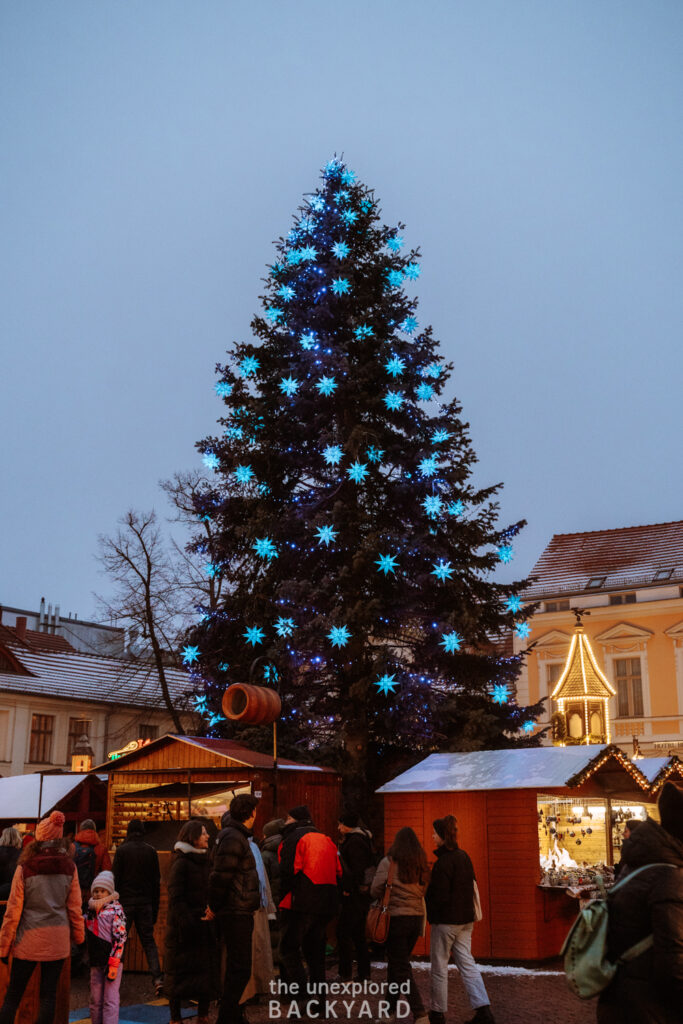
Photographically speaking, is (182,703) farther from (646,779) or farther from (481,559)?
(646,779)

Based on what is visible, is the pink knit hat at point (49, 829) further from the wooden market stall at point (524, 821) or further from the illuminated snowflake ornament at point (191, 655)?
the illuminated snowflake ornament at point (191, 655)

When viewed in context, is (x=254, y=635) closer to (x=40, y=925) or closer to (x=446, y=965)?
(x=446, y=965)

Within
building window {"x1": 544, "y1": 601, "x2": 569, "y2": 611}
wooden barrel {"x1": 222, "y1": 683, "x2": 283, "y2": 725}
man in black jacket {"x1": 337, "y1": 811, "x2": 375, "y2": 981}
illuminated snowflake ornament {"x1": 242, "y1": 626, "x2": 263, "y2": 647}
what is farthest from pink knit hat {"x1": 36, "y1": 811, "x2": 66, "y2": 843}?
building window {"x1": 544, "y1": 601, "x2": 569, "y2": 611}

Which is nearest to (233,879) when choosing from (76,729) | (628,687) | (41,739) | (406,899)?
(406,899)

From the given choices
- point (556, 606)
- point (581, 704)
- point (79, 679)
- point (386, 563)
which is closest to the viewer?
point (386, 563)

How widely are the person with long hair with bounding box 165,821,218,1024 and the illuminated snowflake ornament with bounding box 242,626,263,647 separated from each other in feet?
32.5

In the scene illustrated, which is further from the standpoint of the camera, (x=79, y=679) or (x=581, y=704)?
(x=79, y=679)

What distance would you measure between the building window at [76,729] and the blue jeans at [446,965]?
32.0 m

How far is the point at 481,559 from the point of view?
20.0 metres

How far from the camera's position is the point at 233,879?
899cm

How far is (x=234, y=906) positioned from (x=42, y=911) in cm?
160

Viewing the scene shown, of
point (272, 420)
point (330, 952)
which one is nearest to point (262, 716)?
point (330, 952)

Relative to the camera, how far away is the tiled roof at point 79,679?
127 ft

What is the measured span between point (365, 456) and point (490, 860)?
805cm
